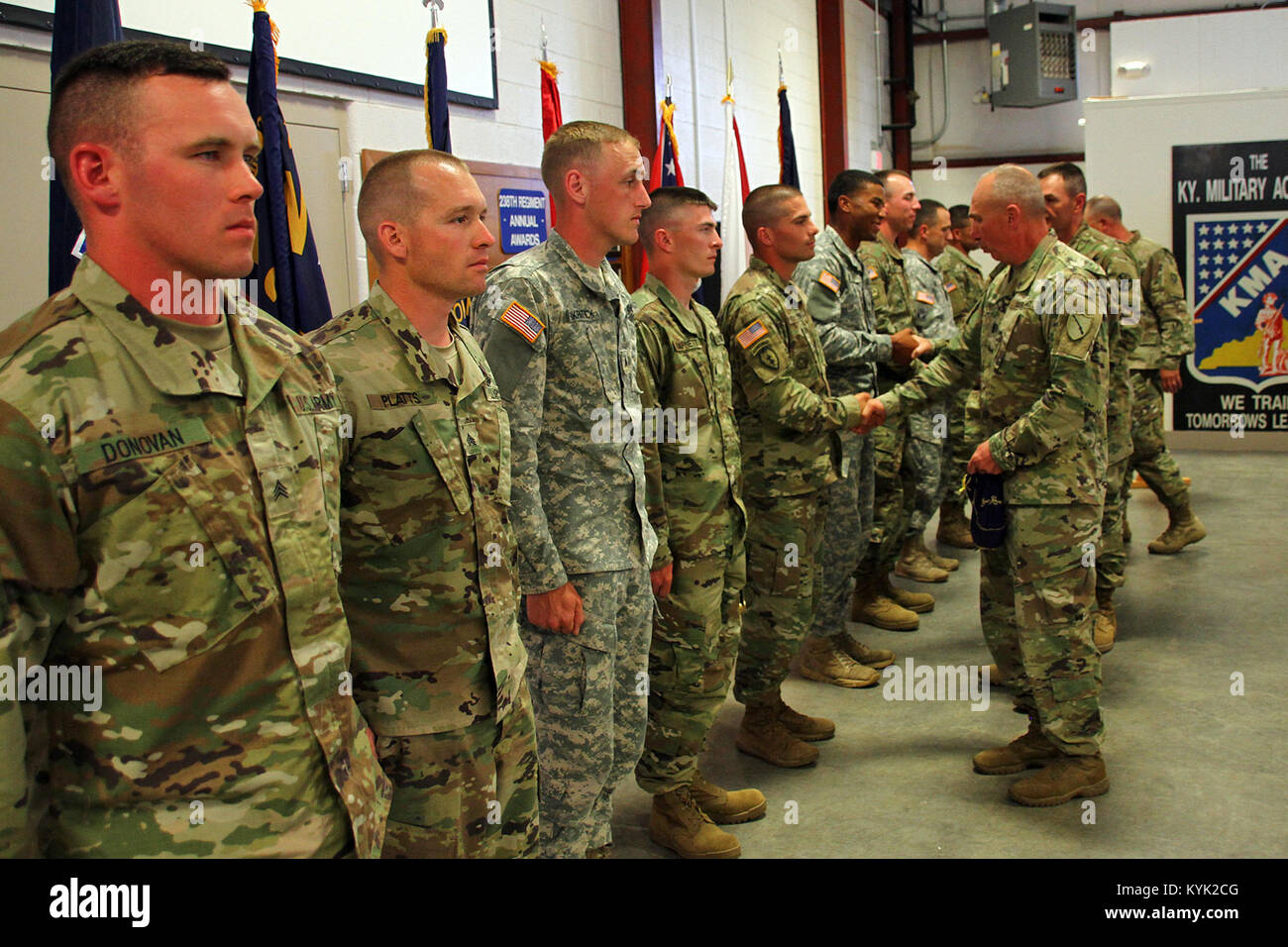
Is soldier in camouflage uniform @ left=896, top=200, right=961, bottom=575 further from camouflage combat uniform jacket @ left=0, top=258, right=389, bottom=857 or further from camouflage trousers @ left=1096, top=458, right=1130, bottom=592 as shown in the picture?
camouflage combat uniform jacket @ left=0, top=258, right=389, bottom=857

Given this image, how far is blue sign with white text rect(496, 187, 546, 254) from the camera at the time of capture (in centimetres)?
451

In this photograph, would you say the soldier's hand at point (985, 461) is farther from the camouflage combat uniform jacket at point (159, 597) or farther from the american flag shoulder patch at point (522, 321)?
the camouflage combat uniform jacket at point (159, 597)

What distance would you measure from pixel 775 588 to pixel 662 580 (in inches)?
29.4

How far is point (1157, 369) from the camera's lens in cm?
548

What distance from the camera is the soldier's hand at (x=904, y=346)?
4201 millimetres

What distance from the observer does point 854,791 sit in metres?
3.03

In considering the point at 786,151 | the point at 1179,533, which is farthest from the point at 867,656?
the point at 786,151

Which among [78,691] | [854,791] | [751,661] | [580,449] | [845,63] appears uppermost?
[845,63]

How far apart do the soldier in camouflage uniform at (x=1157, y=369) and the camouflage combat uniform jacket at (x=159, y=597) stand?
4.90 meters

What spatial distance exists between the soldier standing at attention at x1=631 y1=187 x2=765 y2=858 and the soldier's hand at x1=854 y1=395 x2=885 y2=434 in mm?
764

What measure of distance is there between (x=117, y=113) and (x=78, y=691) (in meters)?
0.65

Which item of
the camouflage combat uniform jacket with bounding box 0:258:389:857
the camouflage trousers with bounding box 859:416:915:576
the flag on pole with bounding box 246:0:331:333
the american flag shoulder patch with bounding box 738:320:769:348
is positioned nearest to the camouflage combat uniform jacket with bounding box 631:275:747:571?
the american flag shoulder patch with bounding box 738:320:769:348
